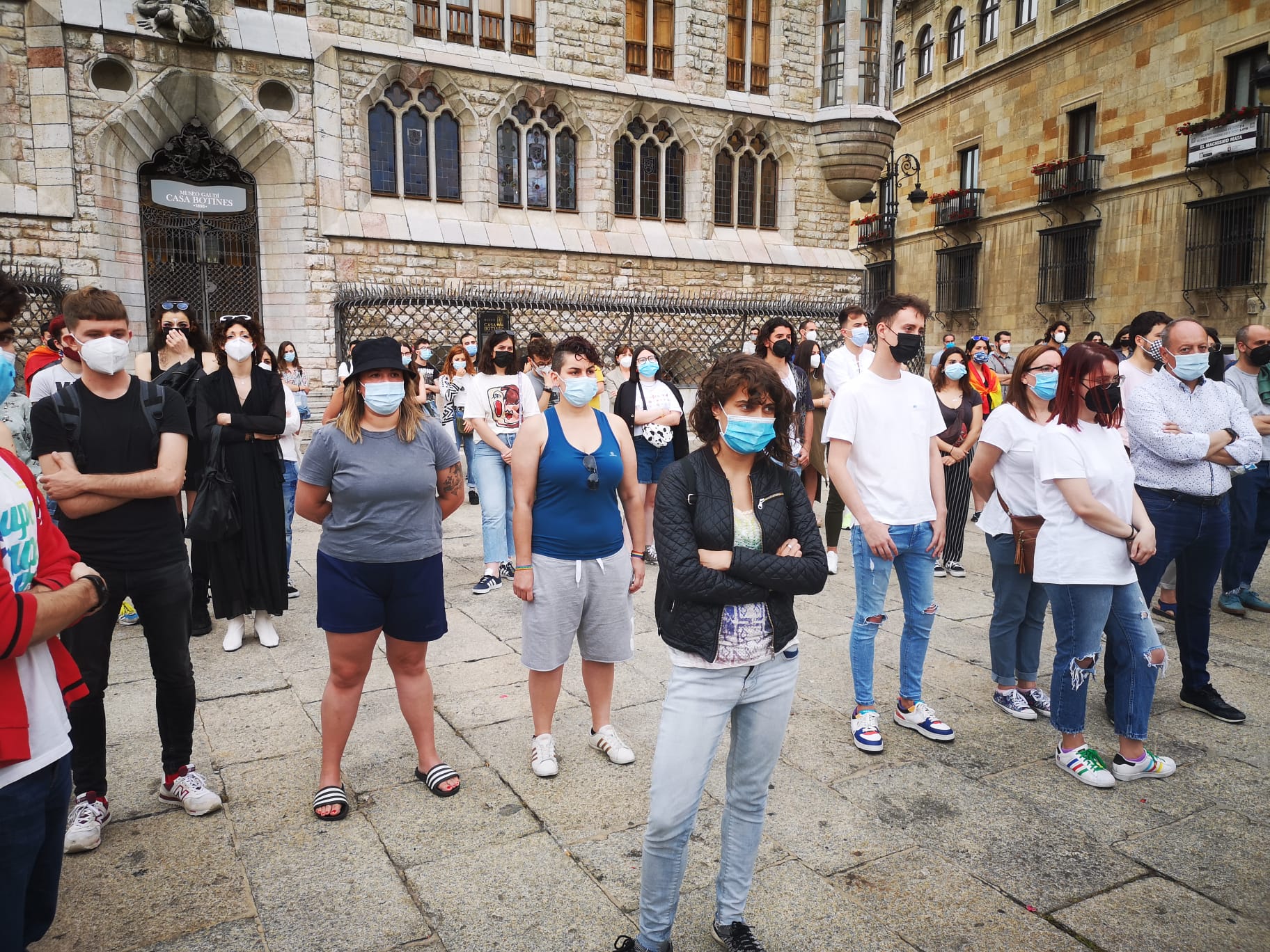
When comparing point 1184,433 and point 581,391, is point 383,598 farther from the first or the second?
point 1184,433

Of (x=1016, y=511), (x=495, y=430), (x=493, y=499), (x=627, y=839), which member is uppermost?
(x=495, y=430)

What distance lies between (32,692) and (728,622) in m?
1.67

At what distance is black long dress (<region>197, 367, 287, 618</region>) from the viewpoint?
5.18 metres

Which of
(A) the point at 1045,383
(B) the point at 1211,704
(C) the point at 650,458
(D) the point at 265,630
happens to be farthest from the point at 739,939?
(C) the point at 650,458

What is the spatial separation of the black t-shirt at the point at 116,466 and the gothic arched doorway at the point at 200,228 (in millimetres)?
14917

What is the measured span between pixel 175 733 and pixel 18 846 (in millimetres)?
1713

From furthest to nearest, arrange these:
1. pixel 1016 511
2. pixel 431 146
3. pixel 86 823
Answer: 1. pixel 431 146
2. pixel 1016 511
3. pixel 86 823

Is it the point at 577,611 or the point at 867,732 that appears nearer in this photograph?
the point at 577,611

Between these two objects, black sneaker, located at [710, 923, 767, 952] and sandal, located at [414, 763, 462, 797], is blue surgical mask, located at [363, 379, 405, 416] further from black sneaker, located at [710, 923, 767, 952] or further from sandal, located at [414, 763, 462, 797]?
black sneaker, located at [710, 923, 767, 952]

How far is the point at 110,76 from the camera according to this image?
15.1m

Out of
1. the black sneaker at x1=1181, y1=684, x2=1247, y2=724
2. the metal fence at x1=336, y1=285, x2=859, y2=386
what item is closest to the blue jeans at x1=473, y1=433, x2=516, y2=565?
the black sneaker at x1=1181, y1=684, x2=1247, y2=724

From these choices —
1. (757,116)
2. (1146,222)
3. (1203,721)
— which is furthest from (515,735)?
(1146,222)

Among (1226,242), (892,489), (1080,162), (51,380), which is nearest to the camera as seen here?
(892,489)

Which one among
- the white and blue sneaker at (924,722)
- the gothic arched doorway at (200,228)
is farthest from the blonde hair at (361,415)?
the gothic arched doorway at (200,228)
